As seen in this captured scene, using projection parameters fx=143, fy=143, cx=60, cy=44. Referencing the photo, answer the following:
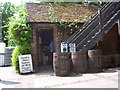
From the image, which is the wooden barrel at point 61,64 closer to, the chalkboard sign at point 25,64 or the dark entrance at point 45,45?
the chalkboard sign at point 25,64

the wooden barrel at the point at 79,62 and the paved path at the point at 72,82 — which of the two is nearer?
the paved path at the point at 72,82

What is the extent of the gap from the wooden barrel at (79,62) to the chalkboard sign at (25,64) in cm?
247

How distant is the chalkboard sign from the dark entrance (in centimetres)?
354

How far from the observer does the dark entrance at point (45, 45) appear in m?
11.3

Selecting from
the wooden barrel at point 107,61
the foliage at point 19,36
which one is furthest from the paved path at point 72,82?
the foliage at point 19,36

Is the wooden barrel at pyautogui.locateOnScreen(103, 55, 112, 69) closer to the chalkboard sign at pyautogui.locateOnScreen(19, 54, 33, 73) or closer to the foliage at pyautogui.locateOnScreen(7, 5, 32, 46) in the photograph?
the chalkboard sign at pyautogui.locateOnScreen(19, 54, 33, 73)

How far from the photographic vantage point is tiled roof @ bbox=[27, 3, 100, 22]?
8744 millimetres

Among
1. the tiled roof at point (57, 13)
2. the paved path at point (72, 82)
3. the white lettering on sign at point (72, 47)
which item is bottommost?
the paved path at point (72, 82)

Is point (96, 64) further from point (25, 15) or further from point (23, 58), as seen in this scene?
point (25, 15)

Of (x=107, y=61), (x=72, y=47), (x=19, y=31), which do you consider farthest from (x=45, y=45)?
(x=107, y=61)

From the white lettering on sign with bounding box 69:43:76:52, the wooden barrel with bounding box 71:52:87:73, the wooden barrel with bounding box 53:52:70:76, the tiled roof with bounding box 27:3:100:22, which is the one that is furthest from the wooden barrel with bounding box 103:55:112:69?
the tiled roof with bounding box 27:3:100:22

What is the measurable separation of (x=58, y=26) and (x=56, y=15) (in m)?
1.13

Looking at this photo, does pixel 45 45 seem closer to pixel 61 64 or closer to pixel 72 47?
pixel 72 47

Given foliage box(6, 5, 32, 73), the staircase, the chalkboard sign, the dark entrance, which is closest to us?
the staircase
